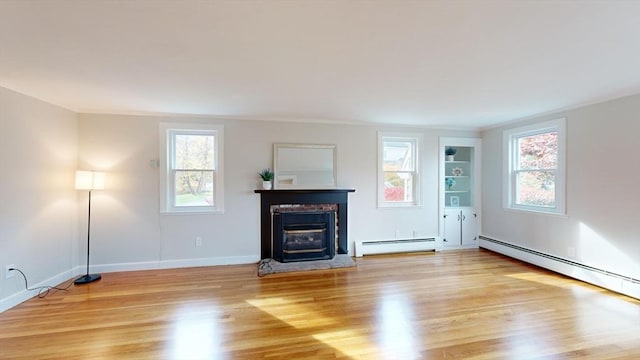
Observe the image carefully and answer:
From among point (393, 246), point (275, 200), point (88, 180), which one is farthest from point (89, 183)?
point (393, 246)

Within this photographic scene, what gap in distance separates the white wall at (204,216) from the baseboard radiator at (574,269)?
1372 millimetres

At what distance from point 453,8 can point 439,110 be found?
251 cm

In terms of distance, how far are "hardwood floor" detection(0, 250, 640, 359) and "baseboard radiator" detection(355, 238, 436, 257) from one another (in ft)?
2.78

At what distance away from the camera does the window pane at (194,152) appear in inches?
164

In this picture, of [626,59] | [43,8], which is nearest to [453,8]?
[626,59]

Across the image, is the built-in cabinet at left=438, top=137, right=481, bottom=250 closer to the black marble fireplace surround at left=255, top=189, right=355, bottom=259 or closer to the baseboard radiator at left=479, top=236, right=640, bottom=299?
the baseboard radiator at left=479, top=236, right=640, bottom=299

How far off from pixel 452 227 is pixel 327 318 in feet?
11.4

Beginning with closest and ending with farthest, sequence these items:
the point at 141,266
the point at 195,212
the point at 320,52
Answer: the point at 320,52, the point at 141,266, the point at 195,212

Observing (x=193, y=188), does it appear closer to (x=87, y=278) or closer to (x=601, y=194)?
(x=87, y=278)

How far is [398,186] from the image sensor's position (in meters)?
4.95

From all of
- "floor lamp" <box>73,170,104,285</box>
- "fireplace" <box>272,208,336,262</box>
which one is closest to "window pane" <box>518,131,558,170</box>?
"fireplace" <box>272,208,336,262</box>

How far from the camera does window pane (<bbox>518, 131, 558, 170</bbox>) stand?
13.1 feet

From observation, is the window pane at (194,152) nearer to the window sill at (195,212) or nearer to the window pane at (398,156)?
the window sill at (195,212)

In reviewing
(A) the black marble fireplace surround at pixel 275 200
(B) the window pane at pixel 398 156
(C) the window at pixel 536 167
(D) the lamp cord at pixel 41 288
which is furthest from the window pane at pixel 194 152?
(C) the window at pixel 536 167
